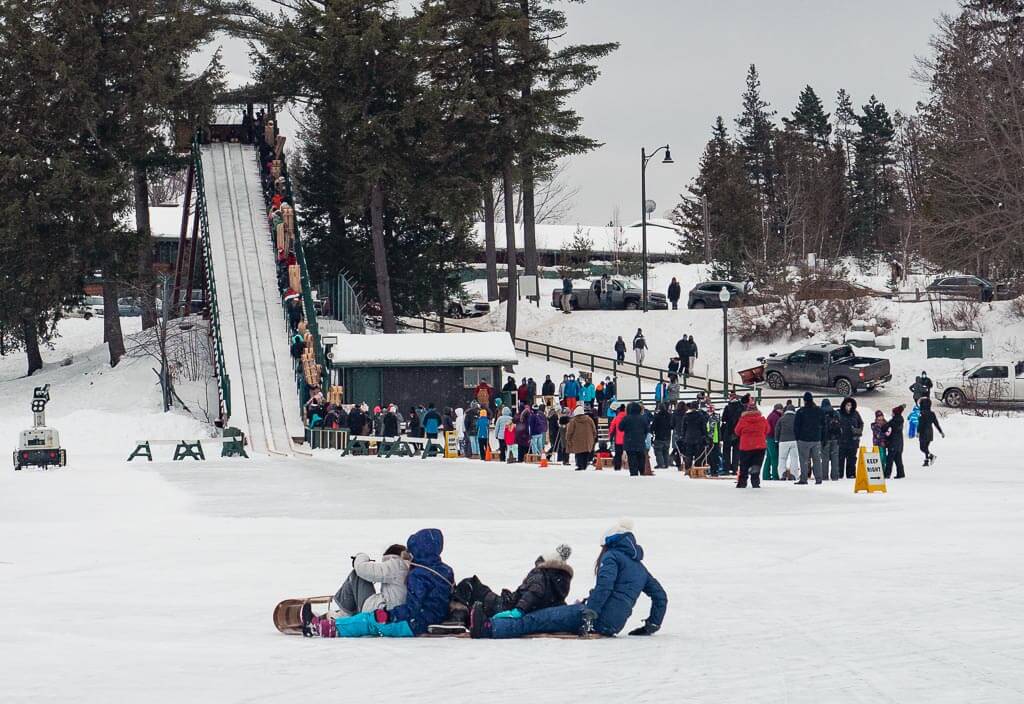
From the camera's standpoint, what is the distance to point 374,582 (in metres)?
10.9

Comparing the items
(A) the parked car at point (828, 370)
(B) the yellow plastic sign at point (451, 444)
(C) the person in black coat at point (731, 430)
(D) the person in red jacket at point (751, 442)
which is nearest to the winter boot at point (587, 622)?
(D) the person in red jacket at point (751, 442)

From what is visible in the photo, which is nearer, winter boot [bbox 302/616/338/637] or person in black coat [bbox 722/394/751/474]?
winter boot [bbox 302/616/338/637]

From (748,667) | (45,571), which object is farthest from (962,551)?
(45,571)

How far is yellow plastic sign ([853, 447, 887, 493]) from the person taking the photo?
22.3 metres

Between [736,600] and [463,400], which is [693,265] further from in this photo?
[736,600]

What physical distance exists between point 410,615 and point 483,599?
1.83ft

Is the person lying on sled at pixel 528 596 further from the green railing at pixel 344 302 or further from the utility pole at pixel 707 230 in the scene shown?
the utility pole at pixel 707 230

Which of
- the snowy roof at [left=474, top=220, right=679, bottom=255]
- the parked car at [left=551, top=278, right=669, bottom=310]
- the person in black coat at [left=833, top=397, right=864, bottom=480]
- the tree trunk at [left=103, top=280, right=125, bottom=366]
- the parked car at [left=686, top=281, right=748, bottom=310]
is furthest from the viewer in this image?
the snowy roof at [left=474, top=220, right=679, bottom=255]

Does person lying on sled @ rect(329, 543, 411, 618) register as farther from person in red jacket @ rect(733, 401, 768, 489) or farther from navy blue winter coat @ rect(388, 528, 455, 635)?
person in red jacket @ rect(733, 401, 768, 489)

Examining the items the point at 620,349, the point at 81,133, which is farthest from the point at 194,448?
the point at 620,349

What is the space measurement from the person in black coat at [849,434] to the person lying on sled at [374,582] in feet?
47.5

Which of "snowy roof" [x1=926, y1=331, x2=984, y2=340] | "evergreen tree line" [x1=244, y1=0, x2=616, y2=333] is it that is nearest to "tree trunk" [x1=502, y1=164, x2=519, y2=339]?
"evergreen tree line" [x1=244, y1=0, x2=616, y2=333]

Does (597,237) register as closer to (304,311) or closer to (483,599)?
(304,311)

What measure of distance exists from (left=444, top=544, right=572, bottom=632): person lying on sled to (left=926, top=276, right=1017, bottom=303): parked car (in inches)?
1798
